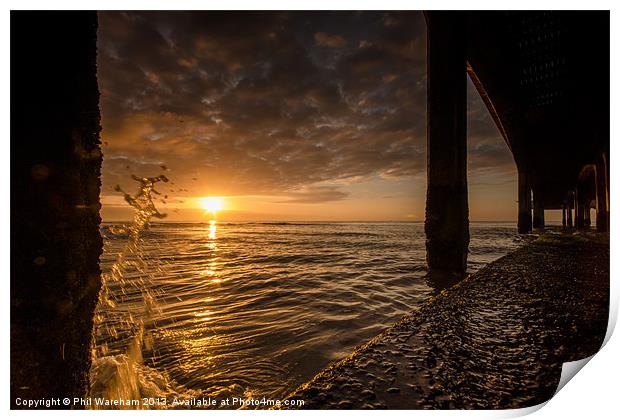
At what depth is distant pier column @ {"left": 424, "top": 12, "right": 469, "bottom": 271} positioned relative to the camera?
4.37m

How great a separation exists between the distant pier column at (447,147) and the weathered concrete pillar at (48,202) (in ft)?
14.2

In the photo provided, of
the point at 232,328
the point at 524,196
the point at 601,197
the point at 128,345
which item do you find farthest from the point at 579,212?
the point at 128,345

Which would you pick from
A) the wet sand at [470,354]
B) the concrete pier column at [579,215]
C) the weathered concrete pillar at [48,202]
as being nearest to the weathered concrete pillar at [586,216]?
the concrete pier column at [579,215]

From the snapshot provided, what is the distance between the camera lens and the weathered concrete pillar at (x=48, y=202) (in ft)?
4.28

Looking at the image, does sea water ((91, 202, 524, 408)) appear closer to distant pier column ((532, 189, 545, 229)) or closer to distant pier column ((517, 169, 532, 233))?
distant pier column ((517, 169, 532, 233))

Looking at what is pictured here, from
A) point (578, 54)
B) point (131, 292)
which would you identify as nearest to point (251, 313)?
point (131, 292)

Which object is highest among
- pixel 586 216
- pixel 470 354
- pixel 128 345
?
pixel 586 216

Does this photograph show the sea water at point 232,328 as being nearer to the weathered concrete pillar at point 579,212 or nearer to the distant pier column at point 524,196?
the distant pier column at point 524,196

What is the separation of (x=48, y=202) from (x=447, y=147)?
4.67m

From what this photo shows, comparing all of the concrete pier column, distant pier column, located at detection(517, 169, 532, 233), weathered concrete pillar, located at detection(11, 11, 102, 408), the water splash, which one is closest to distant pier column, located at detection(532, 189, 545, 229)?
the concrete pier column

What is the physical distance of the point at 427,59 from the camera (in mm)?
4742

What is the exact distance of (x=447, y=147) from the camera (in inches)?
175

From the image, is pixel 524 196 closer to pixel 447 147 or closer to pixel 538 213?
pixel 538 213
